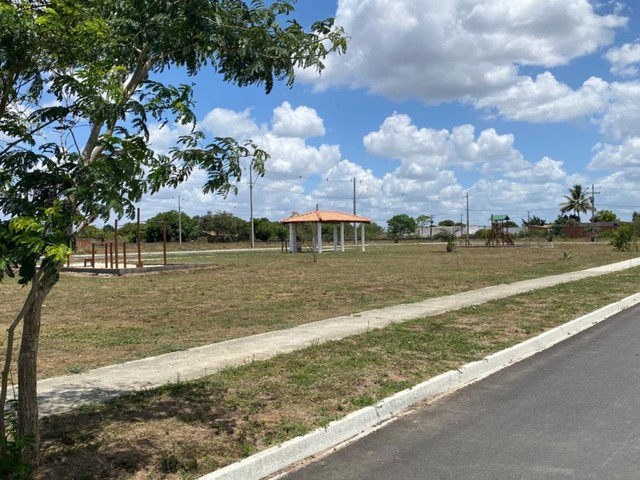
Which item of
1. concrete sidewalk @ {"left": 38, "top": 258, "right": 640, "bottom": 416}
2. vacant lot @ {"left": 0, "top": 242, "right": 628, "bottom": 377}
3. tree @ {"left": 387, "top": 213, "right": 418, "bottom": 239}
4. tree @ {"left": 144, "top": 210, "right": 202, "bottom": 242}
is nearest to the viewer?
concrete sidewalk @ {"left": 38, "top": 258, "right": 640, "bottom": 416}

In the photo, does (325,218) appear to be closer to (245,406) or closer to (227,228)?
(245,406)

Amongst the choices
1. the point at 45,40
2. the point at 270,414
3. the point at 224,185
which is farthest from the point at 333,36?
the point at 270,414

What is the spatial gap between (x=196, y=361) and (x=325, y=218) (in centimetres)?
4151

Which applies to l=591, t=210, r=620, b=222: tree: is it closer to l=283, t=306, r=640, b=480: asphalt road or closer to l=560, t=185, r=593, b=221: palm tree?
l=560, t=185, r=593, b=221: palm tree

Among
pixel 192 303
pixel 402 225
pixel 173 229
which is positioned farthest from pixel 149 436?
pixel 402 225

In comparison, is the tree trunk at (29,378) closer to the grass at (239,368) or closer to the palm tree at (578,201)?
the grass at (239,368)

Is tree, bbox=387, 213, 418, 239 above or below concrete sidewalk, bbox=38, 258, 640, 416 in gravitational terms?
above

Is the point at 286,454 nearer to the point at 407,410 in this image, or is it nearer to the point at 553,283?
the point at 407,410

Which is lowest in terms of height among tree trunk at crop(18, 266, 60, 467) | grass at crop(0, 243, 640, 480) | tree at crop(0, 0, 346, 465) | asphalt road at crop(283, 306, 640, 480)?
asphalt road at crop(283, 306, 640, 480)

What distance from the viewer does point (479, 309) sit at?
42.3ft

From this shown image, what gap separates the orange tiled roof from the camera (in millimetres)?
48906

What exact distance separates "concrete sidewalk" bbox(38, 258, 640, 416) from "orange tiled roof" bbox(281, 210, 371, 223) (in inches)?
1403

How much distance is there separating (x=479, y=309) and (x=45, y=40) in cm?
1075

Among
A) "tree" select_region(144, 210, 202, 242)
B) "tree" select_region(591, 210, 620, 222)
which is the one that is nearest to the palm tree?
"tree" select_region(591, 210, 620, 222)
